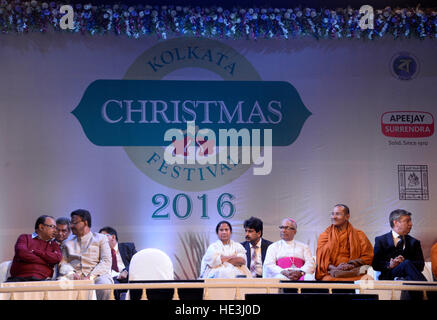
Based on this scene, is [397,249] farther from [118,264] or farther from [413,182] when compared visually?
[118,264]

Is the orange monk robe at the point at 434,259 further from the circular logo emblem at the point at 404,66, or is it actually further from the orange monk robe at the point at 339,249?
the circular logo emblem at the point at 404,66

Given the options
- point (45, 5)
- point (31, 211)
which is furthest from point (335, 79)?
point (31, 211)

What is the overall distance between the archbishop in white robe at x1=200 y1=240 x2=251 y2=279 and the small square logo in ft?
7.13

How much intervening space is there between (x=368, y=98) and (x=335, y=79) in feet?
1.55

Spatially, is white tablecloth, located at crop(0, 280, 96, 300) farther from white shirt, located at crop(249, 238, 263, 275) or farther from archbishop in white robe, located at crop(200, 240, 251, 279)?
white shirt, located at crop(249, 238, 263, 275)

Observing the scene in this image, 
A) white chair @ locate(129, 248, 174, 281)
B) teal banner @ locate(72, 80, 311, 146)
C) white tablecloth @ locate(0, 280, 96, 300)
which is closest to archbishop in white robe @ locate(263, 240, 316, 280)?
white chair @ locate(129, 248, 174, 281)

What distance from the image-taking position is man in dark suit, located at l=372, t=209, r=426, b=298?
5.39m

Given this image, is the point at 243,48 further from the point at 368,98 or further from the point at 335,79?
the point at 368,98

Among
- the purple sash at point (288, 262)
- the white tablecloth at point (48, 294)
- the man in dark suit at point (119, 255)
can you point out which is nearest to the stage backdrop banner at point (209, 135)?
the man in dark suit at point (119, 255)

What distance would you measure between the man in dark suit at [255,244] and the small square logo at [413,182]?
1.80 meters

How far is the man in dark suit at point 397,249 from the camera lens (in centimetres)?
539

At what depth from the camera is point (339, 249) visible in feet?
18.1

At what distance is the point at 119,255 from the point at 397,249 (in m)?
3.07

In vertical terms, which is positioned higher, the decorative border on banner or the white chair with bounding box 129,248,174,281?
the decorative border on banner
